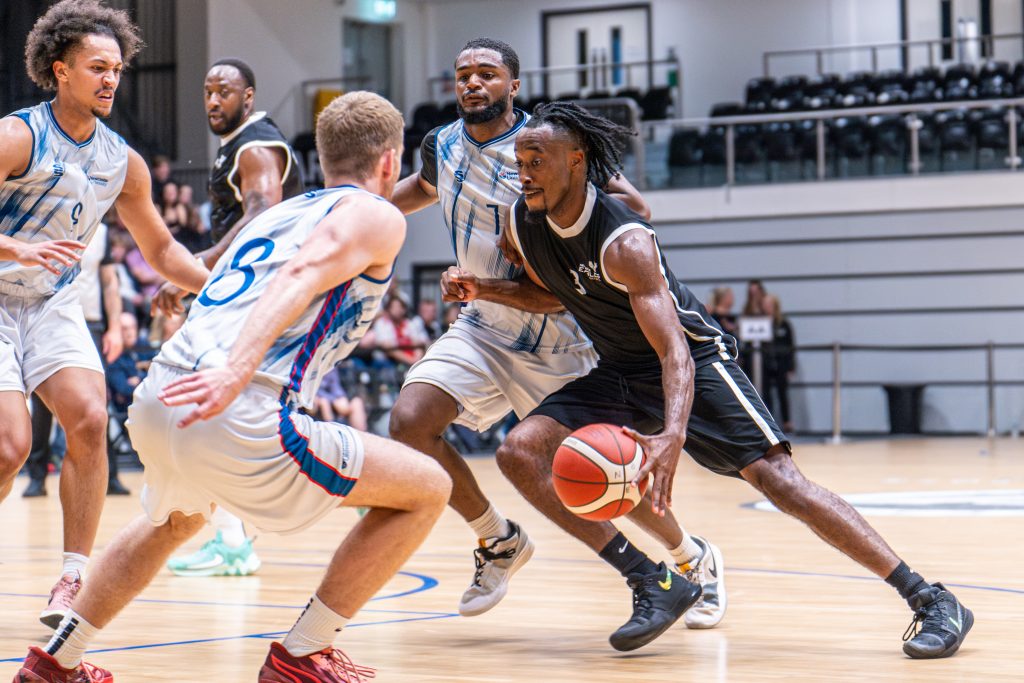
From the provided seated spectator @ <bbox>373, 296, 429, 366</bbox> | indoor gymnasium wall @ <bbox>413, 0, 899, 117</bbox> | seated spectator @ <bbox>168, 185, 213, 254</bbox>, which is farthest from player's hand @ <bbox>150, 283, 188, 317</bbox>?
indoor gymnasium wall @ <bbox>413, 0, 899, 117</bbox>

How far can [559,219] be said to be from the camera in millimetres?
4156

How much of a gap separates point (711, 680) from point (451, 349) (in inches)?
65.1

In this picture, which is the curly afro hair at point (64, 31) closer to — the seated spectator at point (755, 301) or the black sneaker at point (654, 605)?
the black sneaker at point (654, 605)

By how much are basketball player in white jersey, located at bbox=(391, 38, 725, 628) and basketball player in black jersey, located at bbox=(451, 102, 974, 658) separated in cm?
37

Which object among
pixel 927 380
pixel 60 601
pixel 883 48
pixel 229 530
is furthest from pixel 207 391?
pixel 883 48

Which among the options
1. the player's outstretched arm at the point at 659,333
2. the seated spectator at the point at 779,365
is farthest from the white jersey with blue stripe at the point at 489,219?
the seated spectator at the point at 779,365

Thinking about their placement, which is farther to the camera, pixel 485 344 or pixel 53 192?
pixel 485 344

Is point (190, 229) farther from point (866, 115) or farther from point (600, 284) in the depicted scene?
point (600, 284)

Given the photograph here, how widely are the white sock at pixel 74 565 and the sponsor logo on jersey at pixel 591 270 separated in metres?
1.75

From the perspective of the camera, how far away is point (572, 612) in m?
4.84

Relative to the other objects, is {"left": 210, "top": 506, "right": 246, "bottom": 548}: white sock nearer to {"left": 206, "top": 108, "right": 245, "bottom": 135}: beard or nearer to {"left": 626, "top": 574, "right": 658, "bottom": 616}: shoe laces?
{"left": 206, "top": 108, "right": 245, "bottom": 135}: beard

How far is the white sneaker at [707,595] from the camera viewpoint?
448cm

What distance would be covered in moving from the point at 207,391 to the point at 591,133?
5.77 ft

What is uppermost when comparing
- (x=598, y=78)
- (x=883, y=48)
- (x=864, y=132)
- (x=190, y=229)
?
(x=883, y=48)
